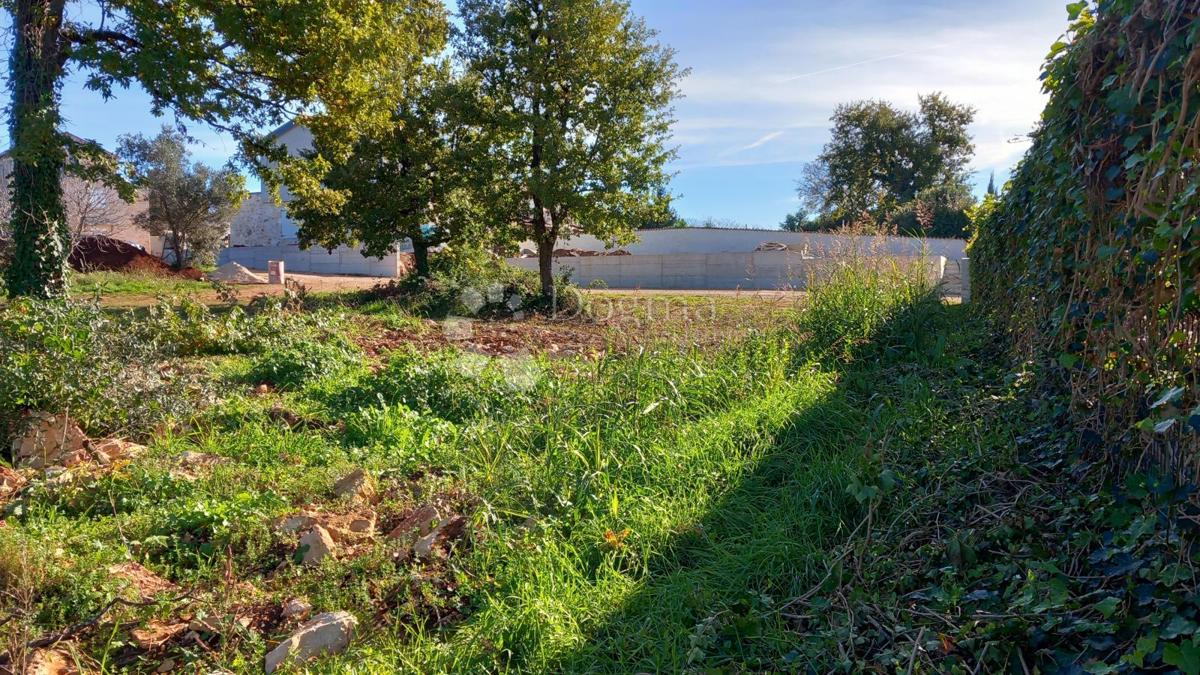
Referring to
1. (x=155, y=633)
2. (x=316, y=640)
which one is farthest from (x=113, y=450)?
(x=316, y=640)

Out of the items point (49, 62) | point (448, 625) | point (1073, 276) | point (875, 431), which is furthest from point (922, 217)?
point (49, 62)

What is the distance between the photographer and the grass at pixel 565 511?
8.85 feet

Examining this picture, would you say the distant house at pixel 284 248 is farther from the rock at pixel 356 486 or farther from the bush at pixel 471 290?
the rock at pixel 356 486

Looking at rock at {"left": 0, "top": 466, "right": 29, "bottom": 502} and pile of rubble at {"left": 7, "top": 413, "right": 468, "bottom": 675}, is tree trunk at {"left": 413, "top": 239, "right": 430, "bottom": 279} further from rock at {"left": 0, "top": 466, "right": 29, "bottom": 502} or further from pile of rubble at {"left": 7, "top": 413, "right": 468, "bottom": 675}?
rock at {"left": 0, "top": 466, "right": 29, "bottom": 502}

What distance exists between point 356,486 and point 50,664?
1.74 m

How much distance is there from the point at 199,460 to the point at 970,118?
141 ft

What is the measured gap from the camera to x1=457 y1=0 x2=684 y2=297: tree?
13.5 meters

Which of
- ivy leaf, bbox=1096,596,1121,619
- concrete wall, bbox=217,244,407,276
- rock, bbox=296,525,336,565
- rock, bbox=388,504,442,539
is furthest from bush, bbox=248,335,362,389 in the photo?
concrete wall, bbox=217,244,407,276

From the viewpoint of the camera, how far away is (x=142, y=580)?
3.20m

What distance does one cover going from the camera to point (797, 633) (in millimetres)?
2578

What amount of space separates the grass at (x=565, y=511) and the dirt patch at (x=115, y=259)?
18.5m

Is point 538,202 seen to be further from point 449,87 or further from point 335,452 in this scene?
point 335,452

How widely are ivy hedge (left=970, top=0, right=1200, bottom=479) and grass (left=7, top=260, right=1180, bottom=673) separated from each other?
0.69 meters

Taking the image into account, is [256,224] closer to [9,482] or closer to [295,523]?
[9,482]
